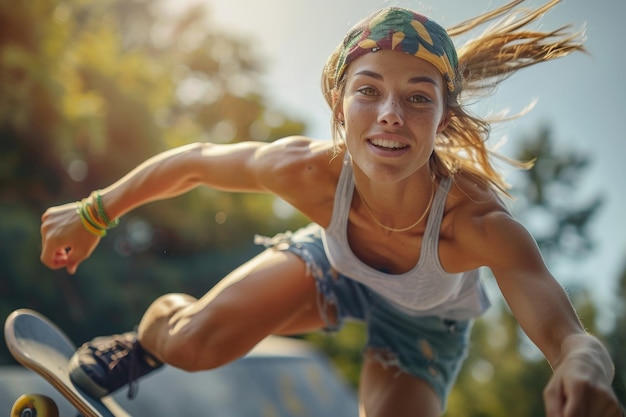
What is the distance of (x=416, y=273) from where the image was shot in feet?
6.77

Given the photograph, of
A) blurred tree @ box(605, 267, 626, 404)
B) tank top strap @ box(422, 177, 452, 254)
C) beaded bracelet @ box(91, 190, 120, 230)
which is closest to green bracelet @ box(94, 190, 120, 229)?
beaded bracelet @ box(91, 190, 120, 230)

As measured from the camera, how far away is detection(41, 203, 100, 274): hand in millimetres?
2328

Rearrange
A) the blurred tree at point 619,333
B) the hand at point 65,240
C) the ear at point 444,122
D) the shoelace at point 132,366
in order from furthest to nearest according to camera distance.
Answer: the blurred tree at point 619,333 < the shoelace at point 132,366 < the hand at point 65,240 < the ear at point 444,122

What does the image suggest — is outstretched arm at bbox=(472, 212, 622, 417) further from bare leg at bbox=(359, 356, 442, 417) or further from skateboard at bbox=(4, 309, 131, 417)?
skateboard at bbox=(4, 309, 131, 417)

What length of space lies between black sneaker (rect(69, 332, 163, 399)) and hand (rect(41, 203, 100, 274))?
0.35 metres

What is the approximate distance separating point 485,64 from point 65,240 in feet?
4.98

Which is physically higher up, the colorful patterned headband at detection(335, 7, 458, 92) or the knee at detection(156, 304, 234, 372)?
the colorful patterned headband at detection(335, 7, 458, 92)

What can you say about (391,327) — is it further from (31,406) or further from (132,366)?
(31,406)

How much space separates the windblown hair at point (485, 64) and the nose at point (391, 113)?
1.05ft

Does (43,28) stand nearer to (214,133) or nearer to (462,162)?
(214,133)

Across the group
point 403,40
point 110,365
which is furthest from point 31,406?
point 403,40

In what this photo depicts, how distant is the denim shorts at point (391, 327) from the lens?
2.46 metres

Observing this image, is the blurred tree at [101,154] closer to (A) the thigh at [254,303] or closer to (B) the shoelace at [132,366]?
(B) the shoelace at [132,366]

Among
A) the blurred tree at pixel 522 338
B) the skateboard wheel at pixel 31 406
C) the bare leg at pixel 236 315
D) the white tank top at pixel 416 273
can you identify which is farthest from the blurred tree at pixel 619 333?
the skateboard wheel at pixel 31 406
